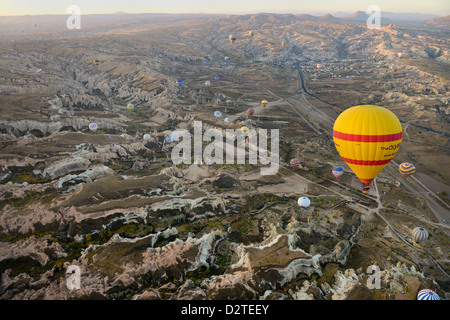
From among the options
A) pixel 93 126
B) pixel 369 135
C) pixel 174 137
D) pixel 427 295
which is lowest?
pixel 427 295

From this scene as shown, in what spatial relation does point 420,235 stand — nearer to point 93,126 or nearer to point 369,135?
point 369,135

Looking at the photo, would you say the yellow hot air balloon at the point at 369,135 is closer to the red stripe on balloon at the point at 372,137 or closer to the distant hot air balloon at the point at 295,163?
the red stripe on balloon at the point at 372,137

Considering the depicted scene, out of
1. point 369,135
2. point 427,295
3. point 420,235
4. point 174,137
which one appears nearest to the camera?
point 427,295

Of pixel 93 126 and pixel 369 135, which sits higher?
pixel 369 135

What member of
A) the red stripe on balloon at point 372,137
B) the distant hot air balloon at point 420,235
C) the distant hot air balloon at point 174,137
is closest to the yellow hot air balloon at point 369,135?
the red stripe on balloon at point 372,137

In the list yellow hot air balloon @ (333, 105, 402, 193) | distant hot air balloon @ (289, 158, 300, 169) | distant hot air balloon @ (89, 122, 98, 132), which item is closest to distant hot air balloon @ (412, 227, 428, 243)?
yellow hot air balloon @ (333, 105, 402, 193)

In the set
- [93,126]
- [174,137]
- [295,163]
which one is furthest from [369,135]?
[93,126]

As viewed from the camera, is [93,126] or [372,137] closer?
[372,137]
